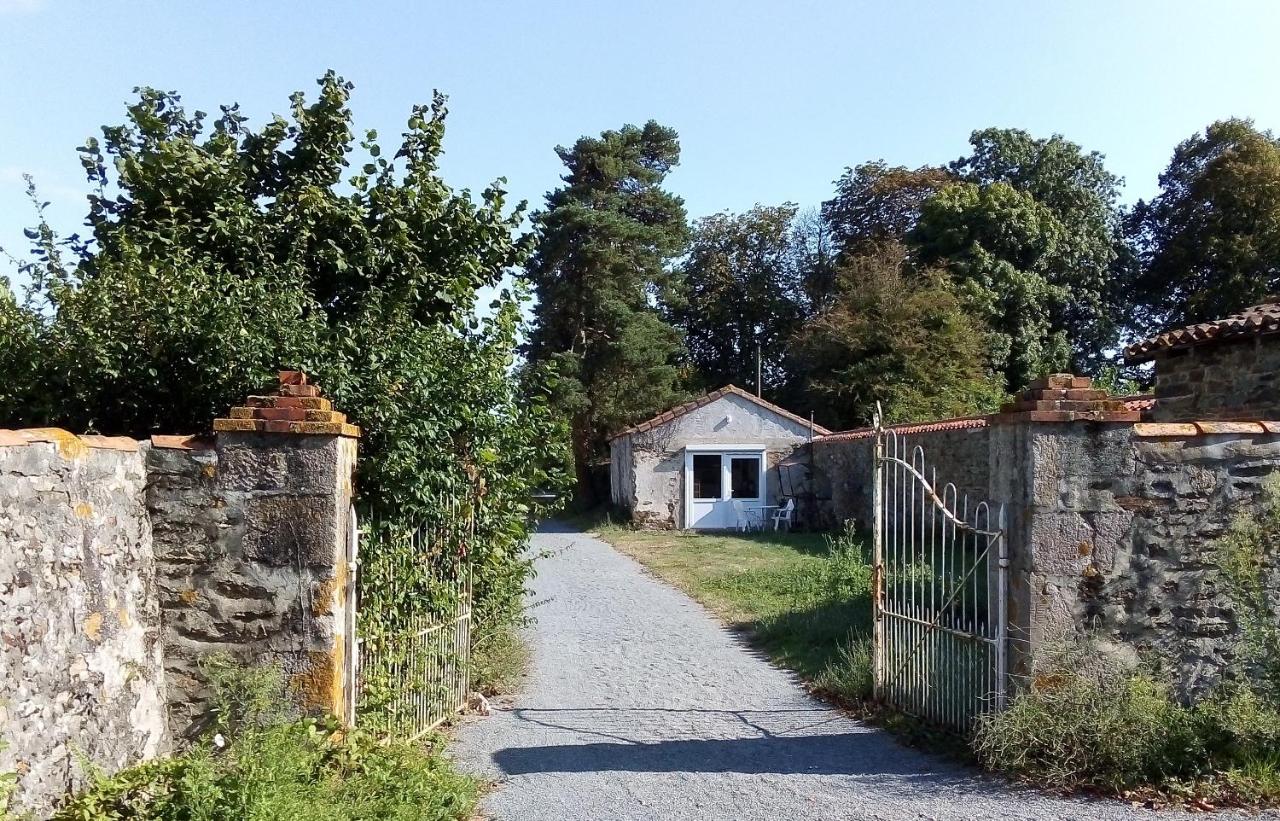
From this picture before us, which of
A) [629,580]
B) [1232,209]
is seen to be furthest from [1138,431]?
[1232,209]

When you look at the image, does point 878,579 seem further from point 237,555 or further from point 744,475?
point 744,475

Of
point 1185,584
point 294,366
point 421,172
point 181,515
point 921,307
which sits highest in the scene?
point 921,307

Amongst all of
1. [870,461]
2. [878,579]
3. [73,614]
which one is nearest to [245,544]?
[73,614]

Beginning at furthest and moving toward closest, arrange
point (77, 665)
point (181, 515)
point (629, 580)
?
point (629, 580)
point (181, 515)
point (77, 665)

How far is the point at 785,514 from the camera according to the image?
2380 centimetres

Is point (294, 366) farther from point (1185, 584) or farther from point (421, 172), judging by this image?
point (1185, 584)

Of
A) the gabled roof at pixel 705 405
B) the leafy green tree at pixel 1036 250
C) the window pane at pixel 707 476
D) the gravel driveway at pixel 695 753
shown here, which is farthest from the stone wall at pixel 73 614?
the leafy green tree at pixel 1036 250

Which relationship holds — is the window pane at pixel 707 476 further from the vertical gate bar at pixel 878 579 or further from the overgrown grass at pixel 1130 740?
the overgrown grass at pixel 1130 740

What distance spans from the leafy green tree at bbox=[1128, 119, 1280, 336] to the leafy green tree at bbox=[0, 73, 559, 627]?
27741 mm

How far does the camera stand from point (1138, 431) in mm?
5840

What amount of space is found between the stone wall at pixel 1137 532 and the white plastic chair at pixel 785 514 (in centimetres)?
1784

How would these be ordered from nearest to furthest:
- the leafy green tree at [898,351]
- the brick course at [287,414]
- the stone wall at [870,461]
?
the brick course at [287,414]
the stone wall at [870,461]
the leafy green tree at [898,351]

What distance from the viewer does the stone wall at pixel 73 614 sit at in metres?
3.91

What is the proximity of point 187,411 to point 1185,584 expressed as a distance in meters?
6.39
